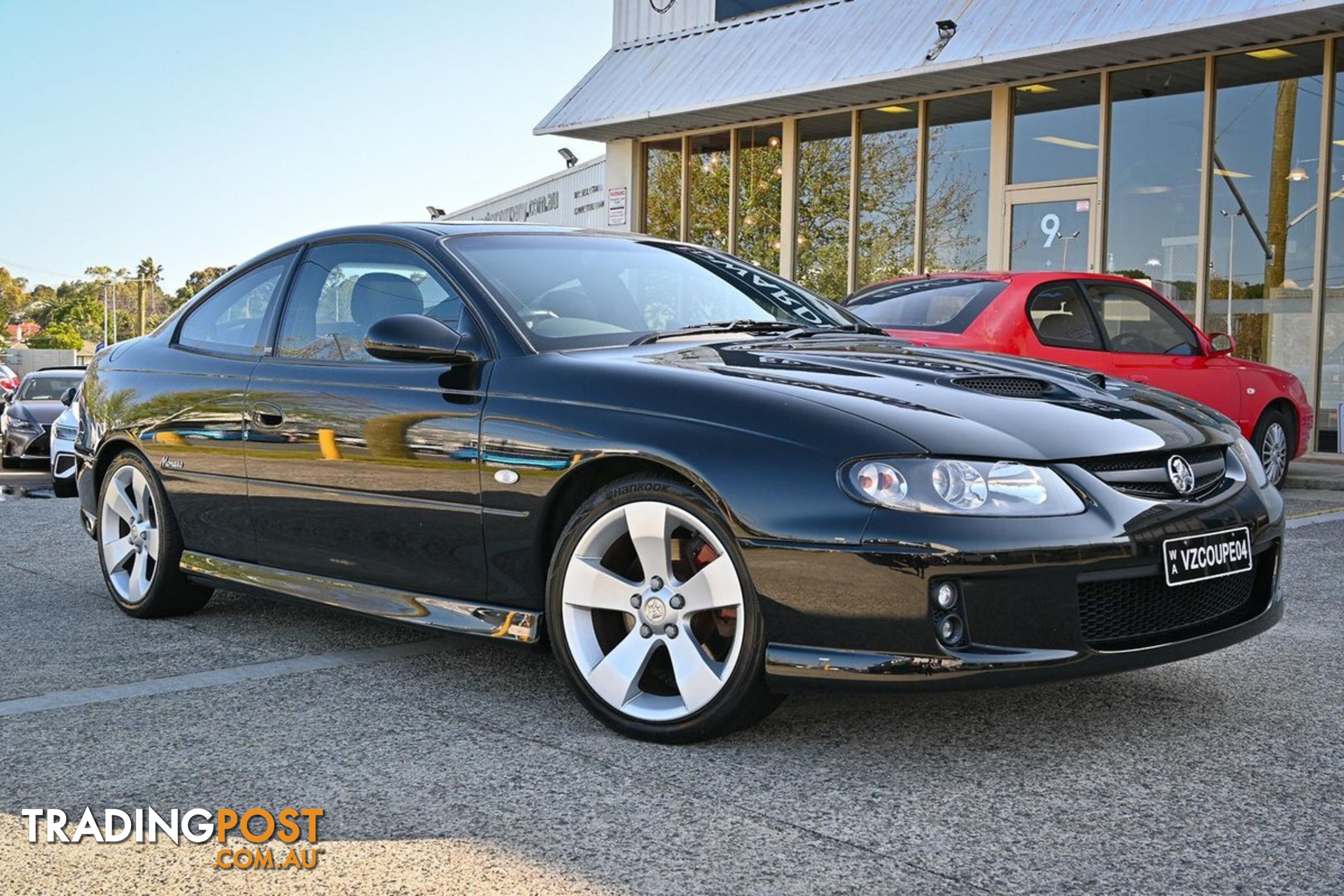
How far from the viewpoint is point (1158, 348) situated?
9.95 meters

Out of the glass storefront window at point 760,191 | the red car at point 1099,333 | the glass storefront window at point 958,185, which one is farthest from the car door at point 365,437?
the glass storefront window at point 760,191

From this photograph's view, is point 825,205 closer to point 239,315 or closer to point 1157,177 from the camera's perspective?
point 1157,177

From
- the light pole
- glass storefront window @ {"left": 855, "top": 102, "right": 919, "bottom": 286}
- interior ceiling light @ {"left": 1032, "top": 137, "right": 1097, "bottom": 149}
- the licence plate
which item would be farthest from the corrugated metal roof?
the licence plate

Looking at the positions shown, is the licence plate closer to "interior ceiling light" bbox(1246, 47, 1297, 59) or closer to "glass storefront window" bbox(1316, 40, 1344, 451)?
"glass storefront window" bbox(1316, 40, 1344, 451)

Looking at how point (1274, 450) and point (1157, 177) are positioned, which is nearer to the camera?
point (1274, 450)

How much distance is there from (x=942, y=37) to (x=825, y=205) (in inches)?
144

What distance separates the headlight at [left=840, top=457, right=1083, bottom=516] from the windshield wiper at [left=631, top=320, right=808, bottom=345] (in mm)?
1144

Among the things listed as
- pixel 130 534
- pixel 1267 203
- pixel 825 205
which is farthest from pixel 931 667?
pixel 825 205

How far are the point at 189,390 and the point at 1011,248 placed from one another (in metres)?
11.7

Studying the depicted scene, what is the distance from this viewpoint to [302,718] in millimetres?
3938

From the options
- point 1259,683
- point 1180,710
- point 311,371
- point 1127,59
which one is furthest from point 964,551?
point 1127,59

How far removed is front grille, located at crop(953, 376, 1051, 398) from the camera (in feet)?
12.6

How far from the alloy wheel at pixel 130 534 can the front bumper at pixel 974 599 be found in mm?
2960

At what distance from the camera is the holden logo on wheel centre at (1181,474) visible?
11.9 ft
